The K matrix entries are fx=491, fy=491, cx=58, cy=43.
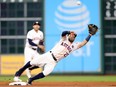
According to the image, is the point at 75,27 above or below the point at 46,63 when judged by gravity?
above

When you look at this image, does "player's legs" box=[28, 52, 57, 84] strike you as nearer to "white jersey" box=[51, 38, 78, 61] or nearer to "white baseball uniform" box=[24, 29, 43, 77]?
"white jersey" box=[51, 38, 78, 61]

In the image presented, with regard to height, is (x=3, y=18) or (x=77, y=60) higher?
(x=3, y=18)

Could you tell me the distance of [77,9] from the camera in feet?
68.3

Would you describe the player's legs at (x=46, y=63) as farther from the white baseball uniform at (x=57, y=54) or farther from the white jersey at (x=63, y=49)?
the white jersey at (x=63, y=49)

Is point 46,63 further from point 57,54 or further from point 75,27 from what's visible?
point 75,27

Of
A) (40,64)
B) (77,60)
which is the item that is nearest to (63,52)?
(40,64)

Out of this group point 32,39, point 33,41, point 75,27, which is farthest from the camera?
point 75,27

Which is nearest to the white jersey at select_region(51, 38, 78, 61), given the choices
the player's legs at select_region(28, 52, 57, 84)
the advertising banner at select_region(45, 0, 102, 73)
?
the player's legs at select_region(28, 52, 57, 84)

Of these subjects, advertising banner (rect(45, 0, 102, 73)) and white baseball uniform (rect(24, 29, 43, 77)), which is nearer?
white baseball uniform (rect(24, 29, 43, 77))

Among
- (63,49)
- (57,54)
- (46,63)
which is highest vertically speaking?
(63,49)

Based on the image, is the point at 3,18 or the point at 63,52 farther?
the point at 3,18

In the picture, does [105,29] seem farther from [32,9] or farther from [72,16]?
[32,9]

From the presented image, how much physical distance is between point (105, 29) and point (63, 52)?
8.74 m

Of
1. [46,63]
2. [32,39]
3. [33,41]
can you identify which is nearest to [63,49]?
[46,63]
